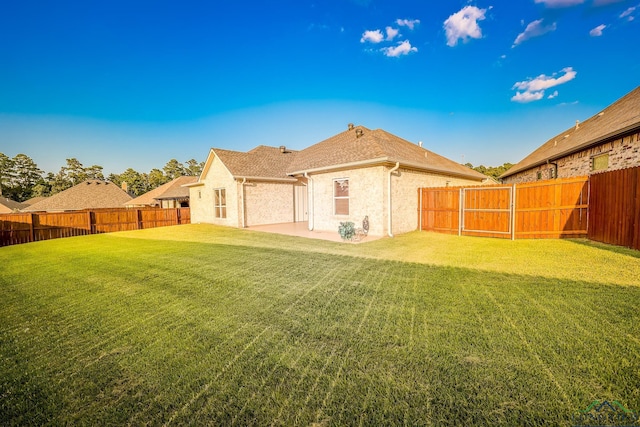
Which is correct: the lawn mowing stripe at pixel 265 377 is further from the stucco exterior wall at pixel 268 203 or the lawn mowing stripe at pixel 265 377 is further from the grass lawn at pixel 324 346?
the stucco exterior wall at pixel 268 203

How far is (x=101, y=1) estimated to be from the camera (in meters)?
10.1

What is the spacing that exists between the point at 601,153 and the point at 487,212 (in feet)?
17.9

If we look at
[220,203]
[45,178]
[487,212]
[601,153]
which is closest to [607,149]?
[601,153]

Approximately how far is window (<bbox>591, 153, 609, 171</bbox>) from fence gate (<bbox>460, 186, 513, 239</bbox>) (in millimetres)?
4533

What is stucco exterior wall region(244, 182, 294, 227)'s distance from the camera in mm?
15555

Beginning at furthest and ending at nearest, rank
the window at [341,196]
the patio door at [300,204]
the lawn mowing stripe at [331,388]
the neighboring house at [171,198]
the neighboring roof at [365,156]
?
the neighboring house at [171,198] < the patio door at [300,204] < the window at [341,196] < the neighboring roof at [365,156] < the lawn mowing stripe at [331,388]

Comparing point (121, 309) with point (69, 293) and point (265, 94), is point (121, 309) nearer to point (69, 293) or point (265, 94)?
point (69, 293)

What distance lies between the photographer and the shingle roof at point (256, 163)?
50.8 ft

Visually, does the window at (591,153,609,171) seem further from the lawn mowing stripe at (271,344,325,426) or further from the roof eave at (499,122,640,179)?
the lawn mowing stripe at (271,344,325,426)

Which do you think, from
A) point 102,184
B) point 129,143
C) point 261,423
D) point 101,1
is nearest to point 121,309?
point 261,423

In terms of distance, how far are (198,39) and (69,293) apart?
14703 millimetres

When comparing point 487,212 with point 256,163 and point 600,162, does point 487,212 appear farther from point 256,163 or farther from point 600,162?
point 256,163

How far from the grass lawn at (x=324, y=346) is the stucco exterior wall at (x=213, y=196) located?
10062 millimetres

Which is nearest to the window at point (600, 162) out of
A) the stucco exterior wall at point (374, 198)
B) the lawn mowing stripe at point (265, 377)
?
the stucco exterior wall at point (374, 198)
